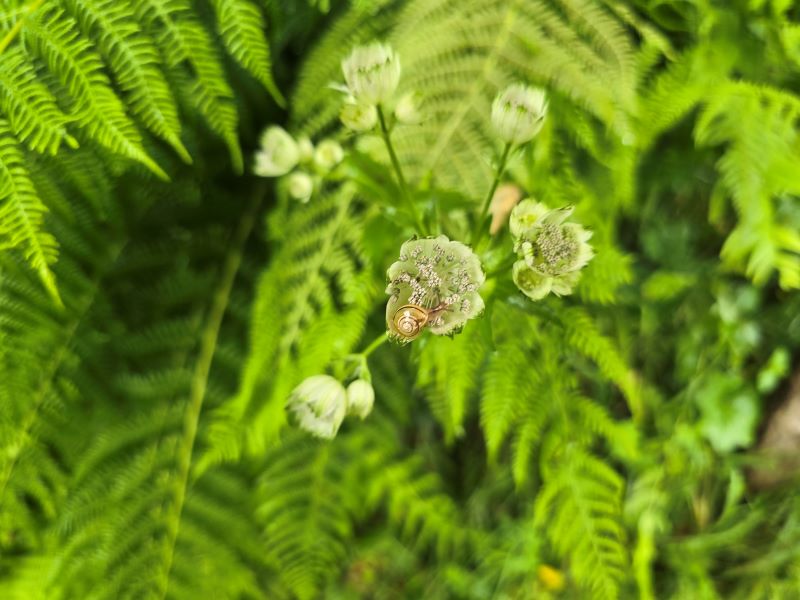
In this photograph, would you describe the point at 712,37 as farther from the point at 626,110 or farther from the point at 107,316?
the point at 107,316

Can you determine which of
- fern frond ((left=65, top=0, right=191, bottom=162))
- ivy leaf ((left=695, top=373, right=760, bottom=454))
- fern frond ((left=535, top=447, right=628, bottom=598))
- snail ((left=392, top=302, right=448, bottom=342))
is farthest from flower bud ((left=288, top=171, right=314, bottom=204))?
ivy leaf ((left=695, top=373, right=760, bottom=454))

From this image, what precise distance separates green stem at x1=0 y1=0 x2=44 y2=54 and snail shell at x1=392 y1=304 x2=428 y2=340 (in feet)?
2.00

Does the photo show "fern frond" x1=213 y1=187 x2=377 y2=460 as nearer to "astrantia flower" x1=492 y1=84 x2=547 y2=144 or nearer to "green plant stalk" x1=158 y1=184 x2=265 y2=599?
"green plant stalk" x1=158 y1=184 x2=265 y2=599

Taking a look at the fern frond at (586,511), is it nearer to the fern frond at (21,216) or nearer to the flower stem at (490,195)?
the flower stem at (490,195)

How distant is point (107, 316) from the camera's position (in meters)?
1.22

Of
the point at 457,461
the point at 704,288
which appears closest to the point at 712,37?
the point at 704,288

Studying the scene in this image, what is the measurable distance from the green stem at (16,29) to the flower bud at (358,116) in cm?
42

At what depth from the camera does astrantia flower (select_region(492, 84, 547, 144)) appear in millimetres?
620

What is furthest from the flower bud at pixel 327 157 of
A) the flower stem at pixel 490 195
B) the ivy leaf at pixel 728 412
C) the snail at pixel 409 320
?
the ivy leaf at pixel 728 412

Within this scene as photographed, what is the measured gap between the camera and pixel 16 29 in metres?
0.77

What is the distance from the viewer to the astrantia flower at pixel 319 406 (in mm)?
617

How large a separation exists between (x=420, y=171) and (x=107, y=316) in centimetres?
68

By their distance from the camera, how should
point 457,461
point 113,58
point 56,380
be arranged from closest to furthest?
point 113,58, point 56,380, point 457,461

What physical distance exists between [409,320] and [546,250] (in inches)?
6.0
